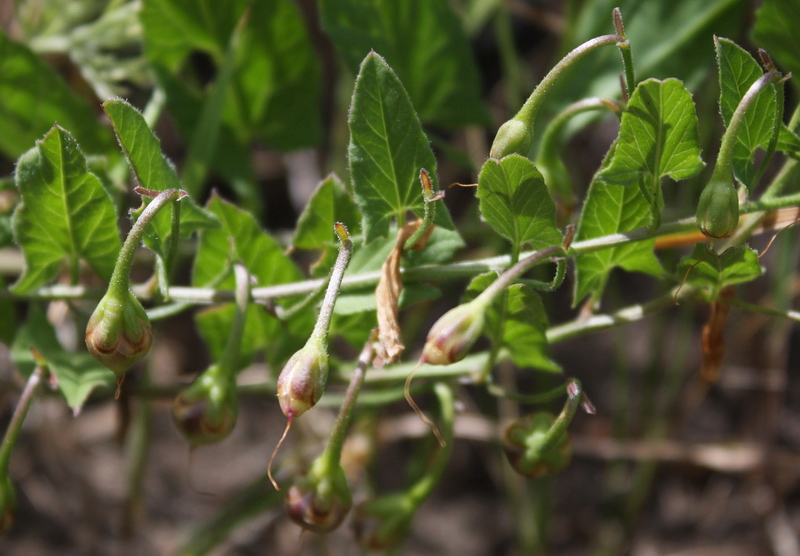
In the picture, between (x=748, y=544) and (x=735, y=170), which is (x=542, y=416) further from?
(x=748, y=544)

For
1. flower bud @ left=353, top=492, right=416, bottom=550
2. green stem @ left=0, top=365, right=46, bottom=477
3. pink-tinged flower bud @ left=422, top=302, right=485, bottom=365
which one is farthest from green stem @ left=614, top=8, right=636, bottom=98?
green stem @ left=0, top=365, right=46, bottom=477

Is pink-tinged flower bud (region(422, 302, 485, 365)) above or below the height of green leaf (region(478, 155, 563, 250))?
below

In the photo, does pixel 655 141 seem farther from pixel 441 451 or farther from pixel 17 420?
pixel 17 420

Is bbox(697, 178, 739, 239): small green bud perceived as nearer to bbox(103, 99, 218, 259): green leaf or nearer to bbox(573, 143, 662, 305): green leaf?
bbox(573, 143, 662, 305): green leaf

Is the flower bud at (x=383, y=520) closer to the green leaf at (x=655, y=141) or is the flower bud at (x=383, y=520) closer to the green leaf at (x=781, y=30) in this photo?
the green leaf at (x=655, y=141)

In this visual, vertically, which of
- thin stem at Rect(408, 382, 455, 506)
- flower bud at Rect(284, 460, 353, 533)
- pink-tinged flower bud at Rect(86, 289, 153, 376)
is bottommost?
thin stem at Rect(408, 382, 455, 506)

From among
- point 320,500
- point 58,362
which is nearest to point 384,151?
point 320,500

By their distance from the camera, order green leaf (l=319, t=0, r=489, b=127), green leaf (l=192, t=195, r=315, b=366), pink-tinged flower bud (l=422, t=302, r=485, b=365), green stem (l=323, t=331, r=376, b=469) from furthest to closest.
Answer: green leaf (l=319, t=0, r=489, b=127) < green leaf (l=192, t=195, r=315, b=366) < green stem (l=323, t=331, r=376, b=469) < pink-tinged flower bud (l=422, t=302, r=485, b=365)

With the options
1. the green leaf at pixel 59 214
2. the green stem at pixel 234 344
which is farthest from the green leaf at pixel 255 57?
the green stem at pixel 234 344

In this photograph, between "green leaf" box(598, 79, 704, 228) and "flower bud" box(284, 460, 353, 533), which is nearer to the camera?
"green leaf" box(598, 79, 704, 228)
